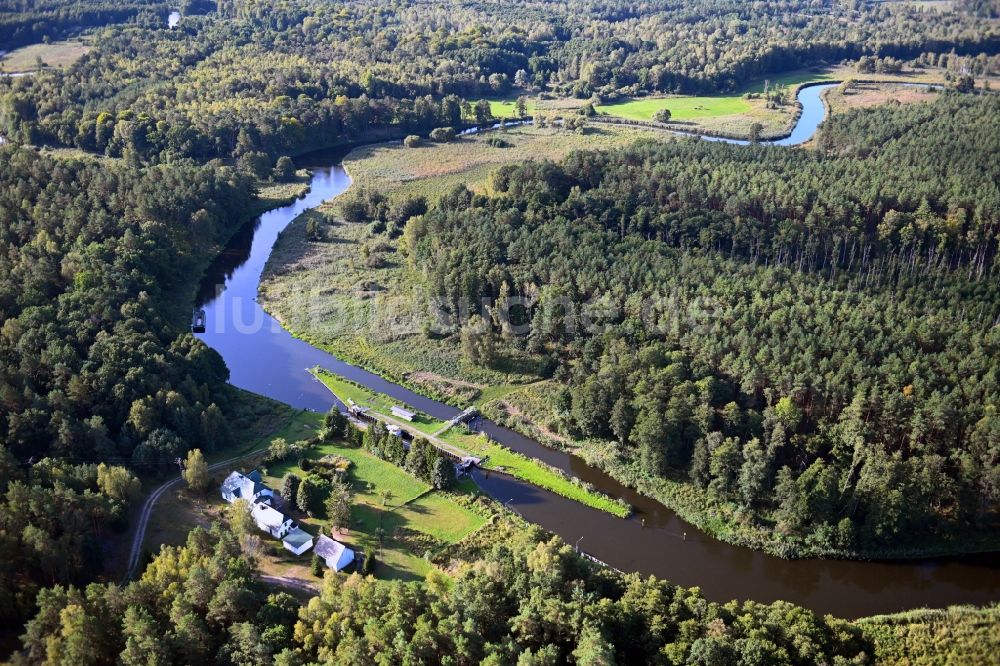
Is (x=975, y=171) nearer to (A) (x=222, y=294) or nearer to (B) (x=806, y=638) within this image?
(B) (x=806, y=638)

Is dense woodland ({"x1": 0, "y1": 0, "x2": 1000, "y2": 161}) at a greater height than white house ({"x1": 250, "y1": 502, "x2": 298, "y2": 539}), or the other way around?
dense woodland ({"x1": 0, "y1": 0, "x2": 1000, "y2": 161})

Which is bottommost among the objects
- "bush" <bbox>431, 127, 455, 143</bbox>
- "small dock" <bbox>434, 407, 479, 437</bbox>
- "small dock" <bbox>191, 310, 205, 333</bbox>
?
"small dock" <bbox>434, 407, 479, 437</bbox>

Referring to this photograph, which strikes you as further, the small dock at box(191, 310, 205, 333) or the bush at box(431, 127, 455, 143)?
the bush at box(431, 127, 455, 143)

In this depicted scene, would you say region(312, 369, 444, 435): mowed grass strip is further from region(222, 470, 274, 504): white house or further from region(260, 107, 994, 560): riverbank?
region(222, 470, 274, 504): white house

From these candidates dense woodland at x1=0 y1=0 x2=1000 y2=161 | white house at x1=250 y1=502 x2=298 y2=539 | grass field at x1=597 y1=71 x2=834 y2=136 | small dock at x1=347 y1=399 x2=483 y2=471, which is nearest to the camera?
white house at x1=250 y1=502 x2=298 y2=539

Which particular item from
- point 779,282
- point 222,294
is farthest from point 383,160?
point 779,282

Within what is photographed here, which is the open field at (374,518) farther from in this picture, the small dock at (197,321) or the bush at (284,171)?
the bush at (284,171)

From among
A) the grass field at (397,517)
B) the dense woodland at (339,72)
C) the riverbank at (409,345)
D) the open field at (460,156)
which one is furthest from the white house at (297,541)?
the dense woodland at (339,72)

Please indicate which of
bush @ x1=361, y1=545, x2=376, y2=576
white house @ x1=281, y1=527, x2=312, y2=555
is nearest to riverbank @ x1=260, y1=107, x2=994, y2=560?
bush @ x1=361, y1=545, x2=376, y2=576
